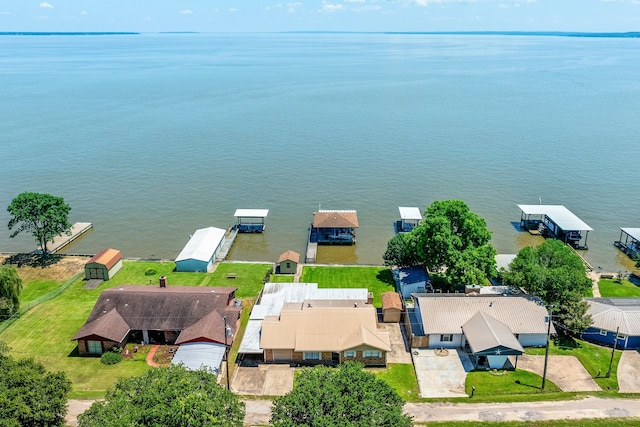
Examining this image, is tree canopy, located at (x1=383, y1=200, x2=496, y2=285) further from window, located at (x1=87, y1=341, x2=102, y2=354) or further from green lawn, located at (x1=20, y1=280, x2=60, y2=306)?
green lawn, located at (x1=20, y1=280, x2=60, y2=306)

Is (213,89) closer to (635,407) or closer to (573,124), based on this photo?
(573,124)

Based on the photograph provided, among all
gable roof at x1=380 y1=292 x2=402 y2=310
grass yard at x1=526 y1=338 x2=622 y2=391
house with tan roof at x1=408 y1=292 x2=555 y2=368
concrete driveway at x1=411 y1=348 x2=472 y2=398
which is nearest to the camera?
concrete driveway at x1=411 y1=348 x2=472 y2=398

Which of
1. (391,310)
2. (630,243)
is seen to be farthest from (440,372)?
(630,243)

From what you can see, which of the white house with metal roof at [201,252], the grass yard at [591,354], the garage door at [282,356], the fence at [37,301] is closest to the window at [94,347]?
the fence at [37,301]

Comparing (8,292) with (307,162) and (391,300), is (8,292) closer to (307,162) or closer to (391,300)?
(391,300)

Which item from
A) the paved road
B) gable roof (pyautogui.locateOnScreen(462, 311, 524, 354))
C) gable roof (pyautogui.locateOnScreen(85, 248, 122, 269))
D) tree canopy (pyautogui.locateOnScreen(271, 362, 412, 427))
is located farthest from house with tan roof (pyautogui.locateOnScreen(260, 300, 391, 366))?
gable roof (pyautogui.locateOnScreen(85, 248, 122, 269))

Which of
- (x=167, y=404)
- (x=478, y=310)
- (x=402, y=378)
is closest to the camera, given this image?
(x=167, y=404)
